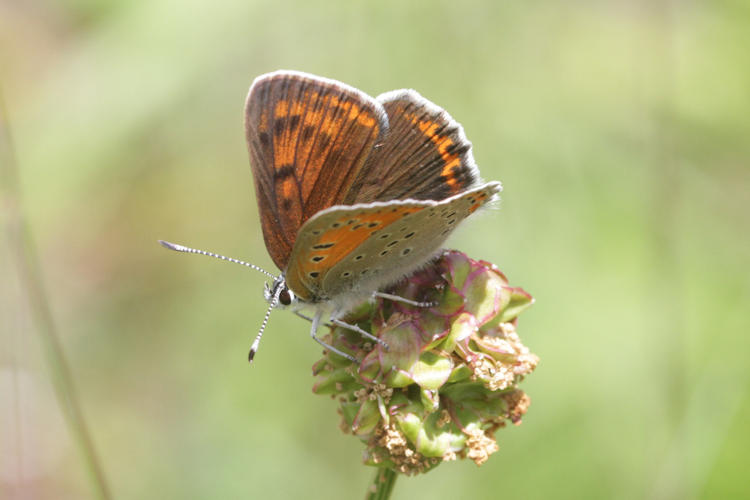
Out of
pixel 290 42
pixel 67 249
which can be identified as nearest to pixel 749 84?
pixel 290 42

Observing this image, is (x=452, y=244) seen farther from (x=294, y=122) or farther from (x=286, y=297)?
(x=294, y=122)

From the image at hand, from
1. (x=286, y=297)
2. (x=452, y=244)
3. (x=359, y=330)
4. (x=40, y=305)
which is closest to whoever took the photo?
(x=359, y=330)

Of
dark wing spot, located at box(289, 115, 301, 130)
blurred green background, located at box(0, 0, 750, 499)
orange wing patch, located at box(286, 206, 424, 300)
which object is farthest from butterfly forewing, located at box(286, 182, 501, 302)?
blurred green background, located at box(0, 0, 750, 499)

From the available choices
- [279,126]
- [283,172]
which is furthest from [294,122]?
[283,172]

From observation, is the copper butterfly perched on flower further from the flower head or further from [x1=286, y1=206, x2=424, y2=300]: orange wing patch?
the flower head

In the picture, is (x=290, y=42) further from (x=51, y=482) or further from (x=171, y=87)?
(x=51, y=482)

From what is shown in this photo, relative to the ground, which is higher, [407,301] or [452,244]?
[407,301]

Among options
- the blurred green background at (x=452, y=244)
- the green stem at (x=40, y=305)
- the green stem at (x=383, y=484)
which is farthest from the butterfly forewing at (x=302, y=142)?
the blurred green background at (x=452, y=244)
